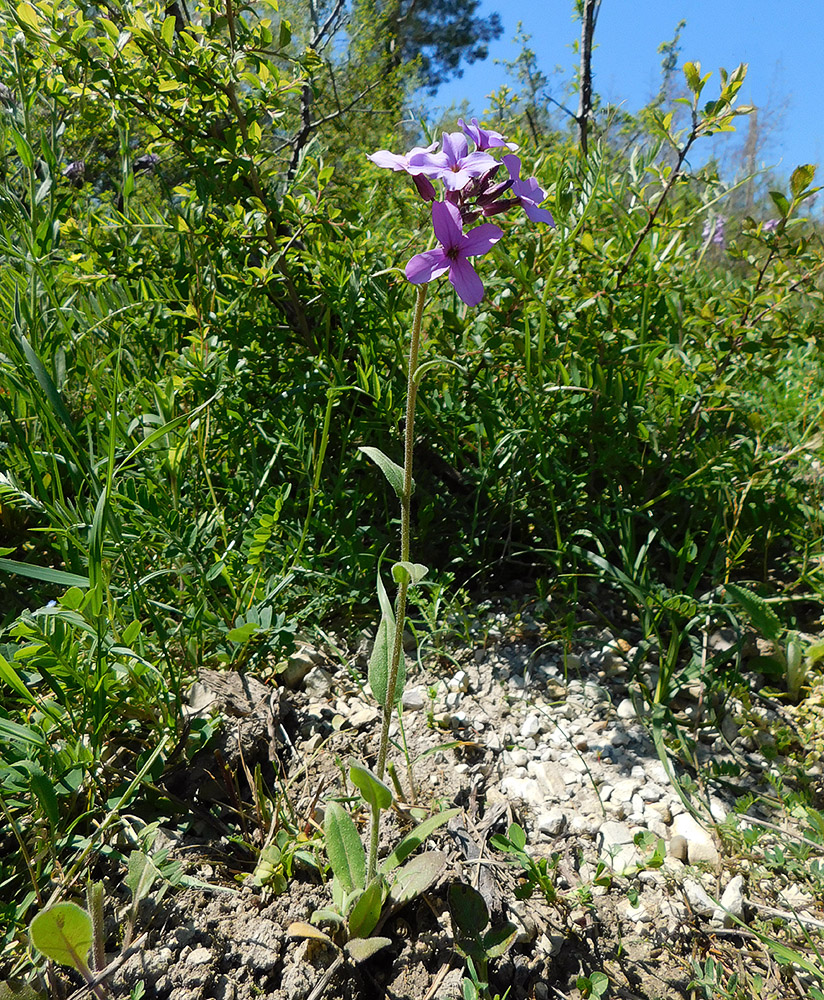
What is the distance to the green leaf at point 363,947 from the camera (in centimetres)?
112

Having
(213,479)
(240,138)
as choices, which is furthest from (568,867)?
(240,138)

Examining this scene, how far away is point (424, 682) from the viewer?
6.00ft

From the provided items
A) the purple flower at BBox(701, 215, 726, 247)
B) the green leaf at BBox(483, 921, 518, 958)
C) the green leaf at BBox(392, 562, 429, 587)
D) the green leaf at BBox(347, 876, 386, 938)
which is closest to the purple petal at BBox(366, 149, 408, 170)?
the green leaf at BBox(392, 562, 429, 587)

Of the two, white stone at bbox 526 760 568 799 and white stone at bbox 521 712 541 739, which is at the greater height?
white stone at bbox 521 712 541 739

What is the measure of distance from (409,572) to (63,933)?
73 cm

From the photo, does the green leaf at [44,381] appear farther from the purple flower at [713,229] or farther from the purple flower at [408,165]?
the purple flower at [713,229]

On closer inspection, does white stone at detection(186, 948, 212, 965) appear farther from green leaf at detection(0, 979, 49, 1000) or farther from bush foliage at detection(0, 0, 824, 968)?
bush foliage at detection(0, 0, 824, 968)

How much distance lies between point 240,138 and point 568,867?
199 cm

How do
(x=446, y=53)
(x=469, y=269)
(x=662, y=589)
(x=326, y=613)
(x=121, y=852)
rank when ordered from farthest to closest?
(x=446, y=53) → (x=326, y=613) → (x=662, y=589) → (x=121, y=852) → (x=469, y=269)

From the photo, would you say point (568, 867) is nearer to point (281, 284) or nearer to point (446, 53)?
point (281, 284)

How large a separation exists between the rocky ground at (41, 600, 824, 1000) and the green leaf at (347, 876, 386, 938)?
7 centimetres

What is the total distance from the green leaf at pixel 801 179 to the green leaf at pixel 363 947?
6.10 ft

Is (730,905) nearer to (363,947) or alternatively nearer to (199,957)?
(363,947)

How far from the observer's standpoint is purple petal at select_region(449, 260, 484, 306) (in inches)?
41.7
